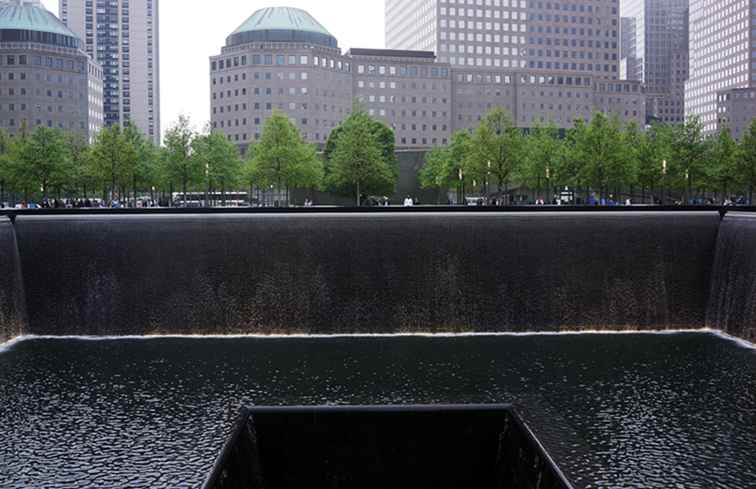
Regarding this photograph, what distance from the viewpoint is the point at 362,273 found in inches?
949

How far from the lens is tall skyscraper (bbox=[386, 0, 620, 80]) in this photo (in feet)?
505

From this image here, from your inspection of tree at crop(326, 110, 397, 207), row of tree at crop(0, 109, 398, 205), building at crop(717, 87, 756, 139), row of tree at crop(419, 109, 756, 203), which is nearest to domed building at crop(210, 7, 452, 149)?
row of tree at crop(0, 109, 398, 205)

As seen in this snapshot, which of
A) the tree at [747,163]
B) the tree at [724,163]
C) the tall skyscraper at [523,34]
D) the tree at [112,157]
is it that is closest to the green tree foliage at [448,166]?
the tree at [724,163]

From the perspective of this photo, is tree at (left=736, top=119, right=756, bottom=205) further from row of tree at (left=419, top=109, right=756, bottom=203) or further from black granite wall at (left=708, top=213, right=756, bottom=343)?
black granite wall at (left=708, top=213, right=756, bottom=343)

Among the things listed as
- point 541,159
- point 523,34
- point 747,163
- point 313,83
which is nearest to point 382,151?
point 541,159

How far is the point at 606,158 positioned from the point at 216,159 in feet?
104

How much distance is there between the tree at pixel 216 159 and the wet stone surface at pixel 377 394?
43.2 metres

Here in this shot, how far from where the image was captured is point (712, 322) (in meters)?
24.0

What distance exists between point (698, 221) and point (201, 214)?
1640cm

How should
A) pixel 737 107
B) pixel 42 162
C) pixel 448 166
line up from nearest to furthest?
pixel 42 162
pixel 448 166
pixel 737 107

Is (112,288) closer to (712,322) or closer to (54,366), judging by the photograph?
(54,366)

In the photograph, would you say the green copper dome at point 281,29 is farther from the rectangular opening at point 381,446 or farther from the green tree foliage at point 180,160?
the rectangular opening at point 381,446

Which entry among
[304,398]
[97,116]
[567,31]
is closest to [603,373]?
[304,398]

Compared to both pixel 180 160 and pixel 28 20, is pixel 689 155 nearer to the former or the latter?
pixel 180 160
